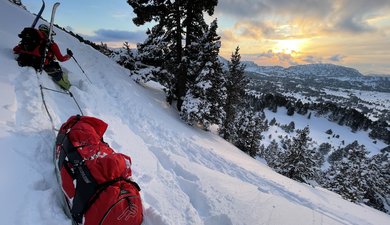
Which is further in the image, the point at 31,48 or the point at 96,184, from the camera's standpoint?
the point at 31,48

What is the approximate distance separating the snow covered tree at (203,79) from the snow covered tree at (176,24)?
58 centimetres

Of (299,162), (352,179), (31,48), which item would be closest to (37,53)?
(31,48)

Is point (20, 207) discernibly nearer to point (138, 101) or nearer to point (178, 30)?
point (138, 101)

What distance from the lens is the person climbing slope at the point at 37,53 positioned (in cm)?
832

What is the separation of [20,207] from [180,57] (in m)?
13.5

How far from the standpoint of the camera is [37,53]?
27.7ft

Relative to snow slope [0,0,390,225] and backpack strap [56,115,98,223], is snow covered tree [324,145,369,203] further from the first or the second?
backpack strap [56,115,98,223]

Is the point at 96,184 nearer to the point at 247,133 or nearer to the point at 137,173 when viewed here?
the point at 137,173

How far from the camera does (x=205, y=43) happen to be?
1559 centimetres

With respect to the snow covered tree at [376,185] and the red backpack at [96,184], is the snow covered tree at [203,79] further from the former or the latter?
the snow covered tree at [376,185]

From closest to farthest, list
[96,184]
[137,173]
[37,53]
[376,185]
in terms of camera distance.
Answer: [96,184]
[137,173]
[37,53]
[376,185]

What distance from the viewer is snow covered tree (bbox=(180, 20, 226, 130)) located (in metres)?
15.6

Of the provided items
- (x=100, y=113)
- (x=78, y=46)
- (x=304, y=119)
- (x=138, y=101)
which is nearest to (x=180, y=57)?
(x=138, y=101)

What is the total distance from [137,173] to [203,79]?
10703 millimetres
